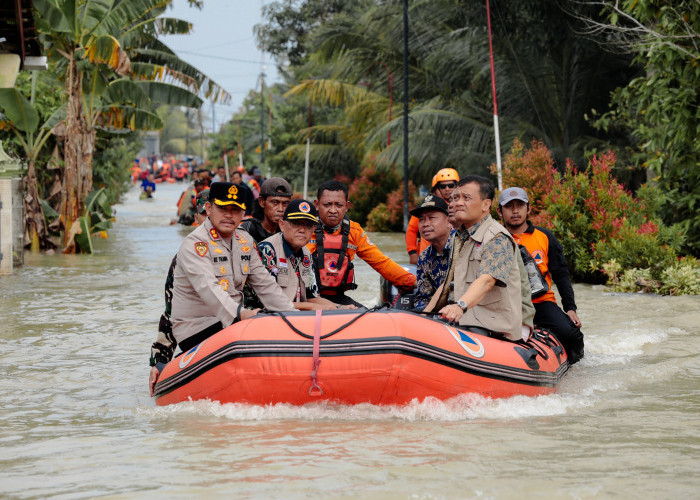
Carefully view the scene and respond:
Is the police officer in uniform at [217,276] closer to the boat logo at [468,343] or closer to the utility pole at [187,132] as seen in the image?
the boat logo at [468,343]

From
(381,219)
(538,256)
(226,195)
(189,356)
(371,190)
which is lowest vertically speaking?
(381,219)

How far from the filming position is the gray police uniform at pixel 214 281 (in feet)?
20.6

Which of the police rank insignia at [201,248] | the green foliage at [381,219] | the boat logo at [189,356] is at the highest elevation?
the police rank insignia at [201,248]

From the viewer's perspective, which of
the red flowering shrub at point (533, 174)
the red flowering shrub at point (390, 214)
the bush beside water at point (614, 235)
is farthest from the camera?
the red flowering shrub at point (390, 214)

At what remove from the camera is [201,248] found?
20.8 feet

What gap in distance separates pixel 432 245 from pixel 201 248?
197 centimetres

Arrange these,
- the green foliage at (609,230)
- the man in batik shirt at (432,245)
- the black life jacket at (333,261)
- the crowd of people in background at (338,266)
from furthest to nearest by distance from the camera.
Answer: the green foliage at (609,230) → the black life jacket at (333,261) → the man in batik shirt at (432,245) → the crowd of people in background at (338,266)

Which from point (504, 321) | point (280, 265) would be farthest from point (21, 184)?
point (504, 321)

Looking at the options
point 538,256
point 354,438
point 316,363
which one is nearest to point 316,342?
point 316,363

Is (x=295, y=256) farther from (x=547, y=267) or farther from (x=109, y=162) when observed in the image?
(x=109, y=162)

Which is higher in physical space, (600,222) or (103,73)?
(103,73)

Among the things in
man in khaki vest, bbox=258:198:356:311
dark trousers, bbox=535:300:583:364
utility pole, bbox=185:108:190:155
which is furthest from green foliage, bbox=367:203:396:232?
utility pole, bbox=185:108:190:155

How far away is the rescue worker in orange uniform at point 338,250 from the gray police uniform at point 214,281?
3.35ft

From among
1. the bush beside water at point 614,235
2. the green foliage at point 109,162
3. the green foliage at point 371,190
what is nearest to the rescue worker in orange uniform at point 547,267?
the bush beside water at point 614,235
